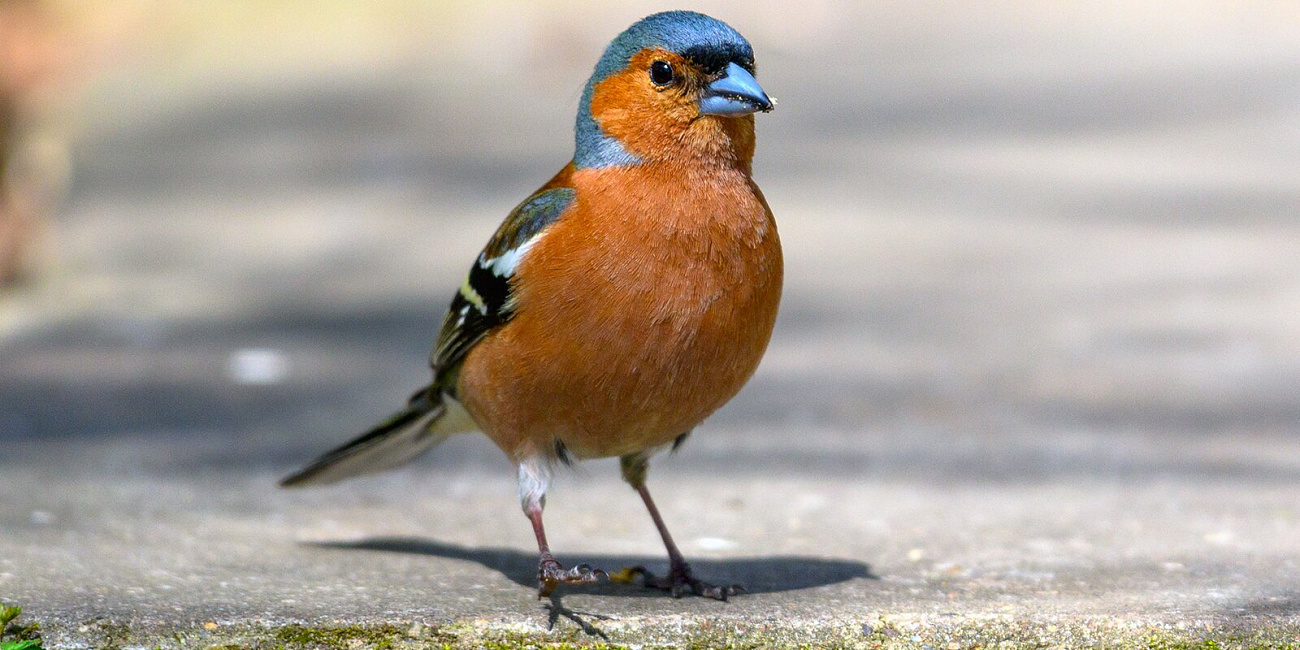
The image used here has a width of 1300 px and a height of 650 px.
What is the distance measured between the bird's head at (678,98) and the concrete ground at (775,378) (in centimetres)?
133

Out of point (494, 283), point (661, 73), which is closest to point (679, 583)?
point (494, 283)

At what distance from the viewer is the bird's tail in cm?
519

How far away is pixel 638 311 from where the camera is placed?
4.05m

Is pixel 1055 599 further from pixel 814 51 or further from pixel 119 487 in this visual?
pixel 814 51

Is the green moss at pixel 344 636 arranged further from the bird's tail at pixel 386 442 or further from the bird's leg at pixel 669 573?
the bird's tail at pixel 386 442

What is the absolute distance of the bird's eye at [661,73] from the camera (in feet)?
14.3

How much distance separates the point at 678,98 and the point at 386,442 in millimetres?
1783

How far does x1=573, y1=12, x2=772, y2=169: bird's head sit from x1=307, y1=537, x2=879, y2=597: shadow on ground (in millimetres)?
1298

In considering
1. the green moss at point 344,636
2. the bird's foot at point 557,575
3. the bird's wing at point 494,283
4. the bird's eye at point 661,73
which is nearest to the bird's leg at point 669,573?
the bird's foot at point 557,575

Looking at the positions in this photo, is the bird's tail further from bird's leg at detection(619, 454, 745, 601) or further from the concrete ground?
bird's leg at detection(619, 454, 745, 601)

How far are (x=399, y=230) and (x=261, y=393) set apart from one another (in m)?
4.22

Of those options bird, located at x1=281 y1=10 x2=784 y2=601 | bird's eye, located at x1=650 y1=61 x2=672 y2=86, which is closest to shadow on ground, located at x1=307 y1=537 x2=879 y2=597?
bird, located at x1=281 y1=10 x2=784 y2=601

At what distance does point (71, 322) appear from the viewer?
8.81m

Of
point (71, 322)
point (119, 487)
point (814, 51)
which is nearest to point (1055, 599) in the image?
point (119, 487)
